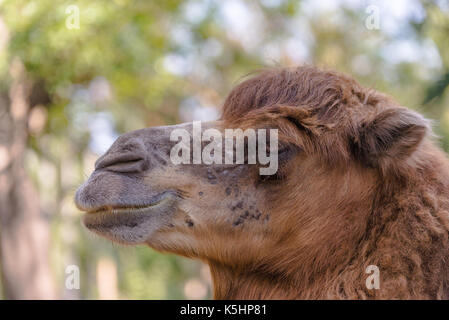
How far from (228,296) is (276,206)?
2.62ft

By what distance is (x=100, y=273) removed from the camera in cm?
2811

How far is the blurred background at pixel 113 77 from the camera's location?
12.6 metres

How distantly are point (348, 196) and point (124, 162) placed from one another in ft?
5.25

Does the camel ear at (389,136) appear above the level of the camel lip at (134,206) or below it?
above

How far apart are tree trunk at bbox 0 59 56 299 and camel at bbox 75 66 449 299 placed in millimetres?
11539

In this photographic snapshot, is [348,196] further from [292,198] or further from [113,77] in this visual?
Result: [113,77]

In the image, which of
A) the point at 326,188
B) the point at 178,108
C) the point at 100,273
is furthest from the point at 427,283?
the point at 100,273

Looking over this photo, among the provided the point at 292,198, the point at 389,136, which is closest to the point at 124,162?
the point at 292,198

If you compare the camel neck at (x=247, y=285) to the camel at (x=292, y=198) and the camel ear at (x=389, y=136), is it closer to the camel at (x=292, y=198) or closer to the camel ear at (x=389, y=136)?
the camel at (x=292, y=198)

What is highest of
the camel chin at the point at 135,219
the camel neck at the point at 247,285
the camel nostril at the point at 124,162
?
the camel nostril at the point at 124,162

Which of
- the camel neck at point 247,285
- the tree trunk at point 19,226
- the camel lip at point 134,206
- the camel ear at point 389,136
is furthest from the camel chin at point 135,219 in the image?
the tree trunk at point 19,226

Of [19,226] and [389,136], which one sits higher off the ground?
[389,136]

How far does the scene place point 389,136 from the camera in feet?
14.8

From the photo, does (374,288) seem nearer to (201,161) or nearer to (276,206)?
(276,206)
